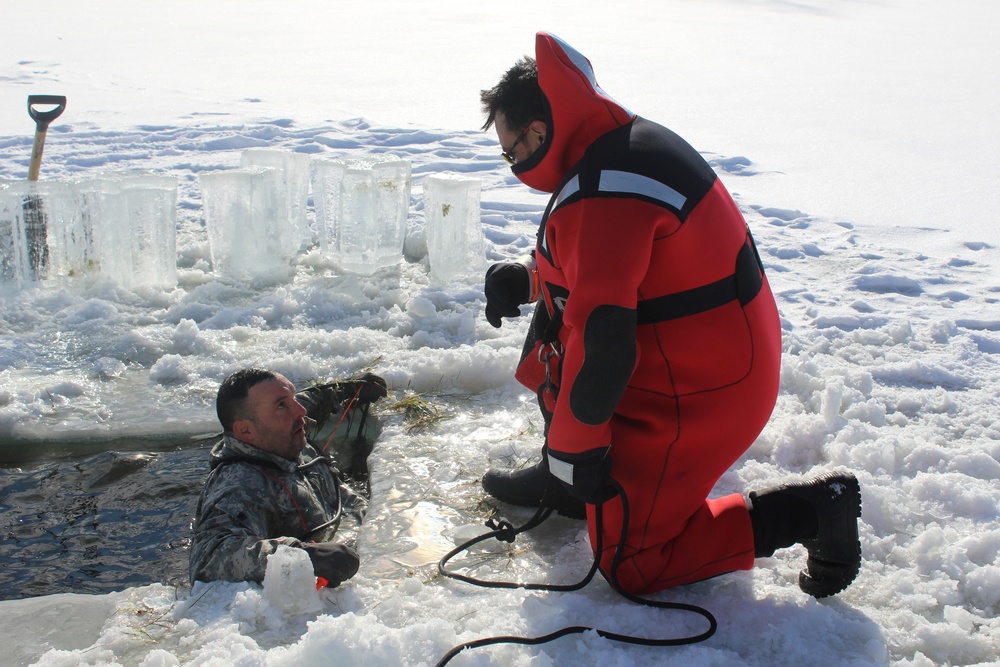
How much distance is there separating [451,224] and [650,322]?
323cm

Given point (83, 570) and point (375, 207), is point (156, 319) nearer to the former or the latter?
point (375, 207)

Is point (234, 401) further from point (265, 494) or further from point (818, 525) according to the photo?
point (818, 525)

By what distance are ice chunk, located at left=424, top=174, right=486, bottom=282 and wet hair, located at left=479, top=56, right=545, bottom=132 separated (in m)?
2.86

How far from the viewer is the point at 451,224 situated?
5.49 meters

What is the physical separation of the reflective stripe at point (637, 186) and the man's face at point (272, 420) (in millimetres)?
1510

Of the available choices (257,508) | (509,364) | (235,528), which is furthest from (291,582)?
(509,364)

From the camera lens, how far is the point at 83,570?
316cm

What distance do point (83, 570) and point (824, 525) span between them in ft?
7.94

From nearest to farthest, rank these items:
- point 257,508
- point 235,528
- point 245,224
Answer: point 235,528
point 257,508
point 245,224

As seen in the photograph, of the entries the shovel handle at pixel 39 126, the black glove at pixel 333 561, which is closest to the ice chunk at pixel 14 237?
the shovel handle at pixel 39 126

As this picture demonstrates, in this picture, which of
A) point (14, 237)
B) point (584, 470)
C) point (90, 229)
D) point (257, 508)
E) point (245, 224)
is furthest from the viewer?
point (245, 224)

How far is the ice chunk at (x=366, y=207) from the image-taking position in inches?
213

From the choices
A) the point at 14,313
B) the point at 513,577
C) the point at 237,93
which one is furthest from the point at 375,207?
the point at 237,93

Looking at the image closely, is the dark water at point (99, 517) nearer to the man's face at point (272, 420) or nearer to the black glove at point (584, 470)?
the man's face at point (272, 420)
